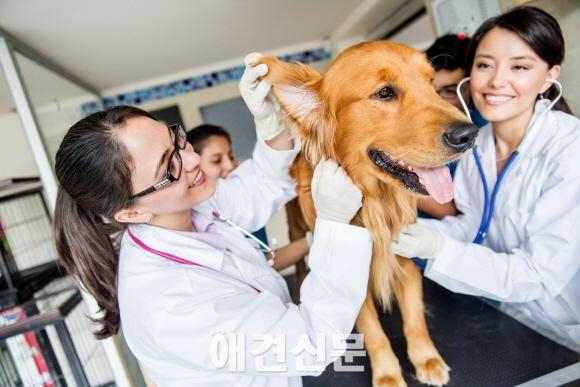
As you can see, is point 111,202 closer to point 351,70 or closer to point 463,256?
point 351,70

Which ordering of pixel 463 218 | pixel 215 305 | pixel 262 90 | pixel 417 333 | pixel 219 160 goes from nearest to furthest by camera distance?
pixel 215 305, pixel 262 90, pixel 417 333, pixel 463 218, pixel 219 160

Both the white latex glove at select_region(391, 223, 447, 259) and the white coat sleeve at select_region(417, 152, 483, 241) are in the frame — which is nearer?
the white latex glove at select_region(391, 223, 447, 259)

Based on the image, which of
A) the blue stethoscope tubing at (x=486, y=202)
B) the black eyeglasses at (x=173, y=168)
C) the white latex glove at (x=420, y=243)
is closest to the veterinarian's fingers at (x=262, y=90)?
the black eyeglasses at (x=173, y=168)

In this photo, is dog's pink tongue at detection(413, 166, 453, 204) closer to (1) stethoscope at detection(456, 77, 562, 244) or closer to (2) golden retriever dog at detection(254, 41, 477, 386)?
(2) golden retriever dog at detection(254, 41, 477, 386)

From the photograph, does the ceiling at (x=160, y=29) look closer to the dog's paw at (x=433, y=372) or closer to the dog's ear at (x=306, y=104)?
the dog's ear at (x=306, y=104)

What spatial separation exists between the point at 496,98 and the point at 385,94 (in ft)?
1.41

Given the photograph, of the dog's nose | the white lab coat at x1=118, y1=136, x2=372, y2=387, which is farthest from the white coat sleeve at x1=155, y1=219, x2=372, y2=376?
the dog's nose

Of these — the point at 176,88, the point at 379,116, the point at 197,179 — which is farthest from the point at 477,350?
the point at 176,88

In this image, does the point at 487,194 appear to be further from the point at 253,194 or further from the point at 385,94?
the point at 253,194

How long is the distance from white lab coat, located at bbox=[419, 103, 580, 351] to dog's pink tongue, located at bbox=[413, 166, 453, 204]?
0.74 feet

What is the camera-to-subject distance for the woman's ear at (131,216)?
1.06 meters

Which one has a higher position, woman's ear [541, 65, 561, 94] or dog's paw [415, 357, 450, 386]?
woman's ear [541, 65, 561, 94]

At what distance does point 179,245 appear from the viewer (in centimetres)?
105

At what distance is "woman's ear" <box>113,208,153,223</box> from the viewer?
1.06 metres
